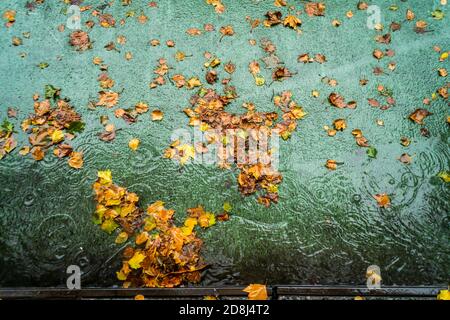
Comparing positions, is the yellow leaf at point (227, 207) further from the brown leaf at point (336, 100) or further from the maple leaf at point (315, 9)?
the maple leaf at point (315, 9)

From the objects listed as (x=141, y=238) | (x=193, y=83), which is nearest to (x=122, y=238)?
A: (x=141, y=238)

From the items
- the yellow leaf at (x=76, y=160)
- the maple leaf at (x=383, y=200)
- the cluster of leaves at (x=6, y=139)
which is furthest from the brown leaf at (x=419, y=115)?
the cluster of leaves at (x=6, y=139)

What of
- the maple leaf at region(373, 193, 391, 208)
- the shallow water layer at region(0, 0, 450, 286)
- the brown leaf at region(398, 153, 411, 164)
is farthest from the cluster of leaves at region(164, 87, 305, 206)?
the brown leaf at region(398, 153, 411, 164)

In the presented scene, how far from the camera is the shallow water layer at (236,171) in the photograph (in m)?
2.50

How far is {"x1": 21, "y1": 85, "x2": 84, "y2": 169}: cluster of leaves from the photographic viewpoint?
281 cm

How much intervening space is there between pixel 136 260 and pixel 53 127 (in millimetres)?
1432

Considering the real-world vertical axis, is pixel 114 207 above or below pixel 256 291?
above

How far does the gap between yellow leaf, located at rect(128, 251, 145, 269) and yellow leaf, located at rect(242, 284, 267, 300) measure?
804 mm

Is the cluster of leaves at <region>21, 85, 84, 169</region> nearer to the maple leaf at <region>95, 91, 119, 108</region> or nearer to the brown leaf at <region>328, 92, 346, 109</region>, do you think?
the maple leaf at <region>95, 91, 119, 108</region>

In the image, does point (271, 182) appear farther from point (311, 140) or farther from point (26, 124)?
point (26, 124)

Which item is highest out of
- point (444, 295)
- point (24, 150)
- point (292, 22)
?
point (292, 22)

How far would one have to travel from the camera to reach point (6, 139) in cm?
284

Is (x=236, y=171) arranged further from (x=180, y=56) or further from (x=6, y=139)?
(x=6, y=139)

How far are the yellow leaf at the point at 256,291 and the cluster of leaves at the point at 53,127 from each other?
173 centimetres
